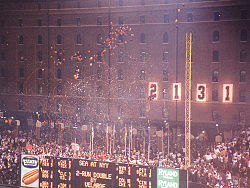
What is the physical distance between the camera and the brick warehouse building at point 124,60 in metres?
33.6

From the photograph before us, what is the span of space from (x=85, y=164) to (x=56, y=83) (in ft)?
86.9

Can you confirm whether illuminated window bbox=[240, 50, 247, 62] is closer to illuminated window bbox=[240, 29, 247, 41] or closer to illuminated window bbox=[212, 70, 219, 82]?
illuminated window bbox=[240, 29, 247, 41]

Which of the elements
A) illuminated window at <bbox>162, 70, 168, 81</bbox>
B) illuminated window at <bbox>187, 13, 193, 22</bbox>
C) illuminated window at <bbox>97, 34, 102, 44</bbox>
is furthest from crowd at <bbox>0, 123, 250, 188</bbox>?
illuminated window at <bbox>97, 34, 102, 44</bbox>

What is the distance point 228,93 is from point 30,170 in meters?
22.9

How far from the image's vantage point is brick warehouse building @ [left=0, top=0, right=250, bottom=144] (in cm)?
3356

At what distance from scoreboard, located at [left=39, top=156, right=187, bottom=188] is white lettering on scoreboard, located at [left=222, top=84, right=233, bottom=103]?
71.7ft

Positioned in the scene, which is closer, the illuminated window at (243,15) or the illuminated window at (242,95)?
the illuminated window at (243,15)

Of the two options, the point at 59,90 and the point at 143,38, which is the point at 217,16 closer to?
the point at 143,38

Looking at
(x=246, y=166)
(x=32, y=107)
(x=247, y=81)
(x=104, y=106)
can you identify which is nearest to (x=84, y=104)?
(x=104, y=106)

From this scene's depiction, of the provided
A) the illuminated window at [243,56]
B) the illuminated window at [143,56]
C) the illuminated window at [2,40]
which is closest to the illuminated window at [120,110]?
the illuminated window at [143,56]

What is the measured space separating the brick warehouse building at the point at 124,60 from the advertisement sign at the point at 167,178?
20.9 metres

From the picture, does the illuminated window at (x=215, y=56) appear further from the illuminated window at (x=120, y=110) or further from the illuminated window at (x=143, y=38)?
the illuminated window at (x=120, y=110)

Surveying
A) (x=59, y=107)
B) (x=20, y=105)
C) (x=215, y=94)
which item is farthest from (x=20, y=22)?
(x=215, y=94)

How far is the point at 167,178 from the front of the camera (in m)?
12.7
